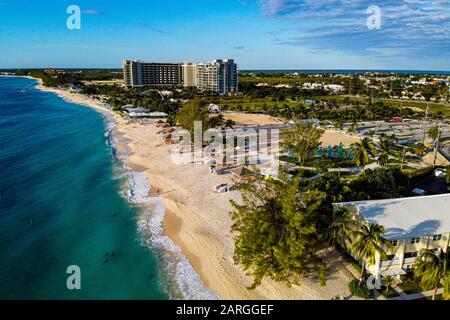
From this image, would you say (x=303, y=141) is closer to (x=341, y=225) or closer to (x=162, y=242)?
(x=341, y=225)

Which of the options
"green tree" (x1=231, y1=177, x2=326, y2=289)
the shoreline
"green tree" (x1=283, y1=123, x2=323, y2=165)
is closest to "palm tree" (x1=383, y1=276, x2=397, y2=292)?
"green tree" (x1=231, y1=177, x2=326, y2=289)

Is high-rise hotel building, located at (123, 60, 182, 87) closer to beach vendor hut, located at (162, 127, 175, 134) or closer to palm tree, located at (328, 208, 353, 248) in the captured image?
beach vendor hut, located at (162, 127, 175, 134)

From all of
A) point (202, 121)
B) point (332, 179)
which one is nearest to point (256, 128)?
point (202, 121)

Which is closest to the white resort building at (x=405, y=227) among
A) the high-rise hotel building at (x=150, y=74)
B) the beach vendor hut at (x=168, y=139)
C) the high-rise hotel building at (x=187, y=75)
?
the beach vendor hut at (x=168, y=139)

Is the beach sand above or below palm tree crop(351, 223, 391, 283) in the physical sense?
below

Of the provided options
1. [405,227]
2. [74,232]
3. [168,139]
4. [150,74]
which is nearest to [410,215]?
[405,227]

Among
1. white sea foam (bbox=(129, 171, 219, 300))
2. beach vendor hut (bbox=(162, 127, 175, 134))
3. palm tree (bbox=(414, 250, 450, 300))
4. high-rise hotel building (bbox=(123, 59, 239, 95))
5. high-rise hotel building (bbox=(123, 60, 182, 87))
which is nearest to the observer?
palm tree (bbox=(414, 250, 450, 300))
